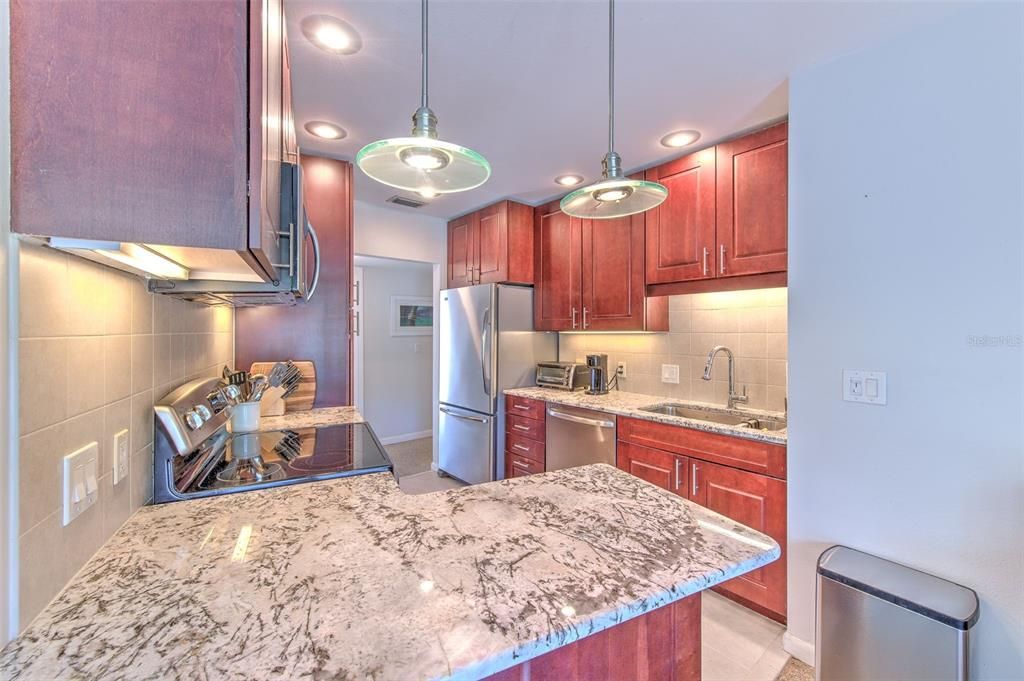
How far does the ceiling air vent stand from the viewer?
10.6 ft

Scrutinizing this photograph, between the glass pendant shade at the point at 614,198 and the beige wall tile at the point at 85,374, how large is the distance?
1177mm

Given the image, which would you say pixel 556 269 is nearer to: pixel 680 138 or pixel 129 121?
pixel 680 138

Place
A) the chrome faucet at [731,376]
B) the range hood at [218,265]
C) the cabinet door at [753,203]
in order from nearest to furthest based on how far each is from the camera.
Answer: the range hood at [218,265]
the cabinet door at [753,203]
the chrome faucet at [731,376]

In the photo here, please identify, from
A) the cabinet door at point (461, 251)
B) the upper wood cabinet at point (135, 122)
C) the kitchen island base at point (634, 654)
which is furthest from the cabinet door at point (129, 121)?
the cabinet door at point (461, 251)

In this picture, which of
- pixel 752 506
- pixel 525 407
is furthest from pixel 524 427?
pixel 752 506

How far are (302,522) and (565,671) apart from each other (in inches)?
24.3

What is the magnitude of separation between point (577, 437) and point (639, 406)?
43 cm

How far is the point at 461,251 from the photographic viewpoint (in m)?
3.72

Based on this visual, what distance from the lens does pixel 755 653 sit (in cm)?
173

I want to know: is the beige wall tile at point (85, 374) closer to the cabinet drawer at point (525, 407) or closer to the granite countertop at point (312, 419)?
the granite countertop at point (312, 419)

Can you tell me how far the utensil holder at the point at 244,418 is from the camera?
1742 millimetres

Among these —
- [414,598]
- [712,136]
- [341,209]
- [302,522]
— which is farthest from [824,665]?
[341,209]

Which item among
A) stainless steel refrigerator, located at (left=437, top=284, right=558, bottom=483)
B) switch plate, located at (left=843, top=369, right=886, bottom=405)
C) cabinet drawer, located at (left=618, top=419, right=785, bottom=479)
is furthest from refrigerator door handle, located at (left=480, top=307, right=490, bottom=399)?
switch plate, located at (left=843, top=369, right=886, bottom=405)

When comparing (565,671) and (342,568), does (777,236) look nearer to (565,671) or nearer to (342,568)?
(565,671)
